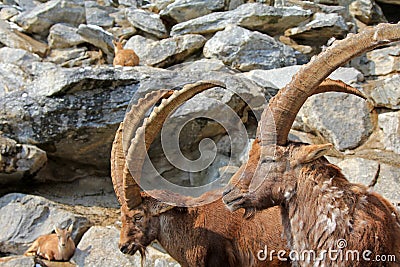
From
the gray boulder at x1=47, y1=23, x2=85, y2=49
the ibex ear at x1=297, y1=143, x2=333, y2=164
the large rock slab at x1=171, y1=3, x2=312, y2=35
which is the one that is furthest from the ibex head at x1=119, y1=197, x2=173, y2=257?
the gray boulder at x1=47, y1=23, x2=85, y2=49

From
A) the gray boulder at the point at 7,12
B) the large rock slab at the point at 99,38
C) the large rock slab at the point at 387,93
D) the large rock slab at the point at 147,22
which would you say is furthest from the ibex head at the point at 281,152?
the gray boulder at the point at 7,12

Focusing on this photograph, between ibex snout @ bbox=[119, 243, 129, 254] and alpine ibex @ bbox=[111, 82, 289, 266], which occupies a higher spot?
alpine ibex @ bbox=[111, 82, 289, 266]

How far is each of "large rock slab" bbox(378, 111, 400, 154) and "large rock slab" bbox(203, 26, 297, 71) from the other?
2518 millimetres

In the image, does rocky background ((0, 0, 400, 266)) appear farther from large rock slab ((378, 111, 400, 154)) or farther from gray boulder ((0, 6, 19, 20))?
gray boulder ((0, 6, 19, 20))

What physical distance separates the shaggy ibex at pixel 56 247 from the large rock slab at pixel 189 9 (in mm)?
6495

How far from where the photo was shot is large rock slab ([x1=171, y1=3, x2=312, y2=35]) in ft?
33.2

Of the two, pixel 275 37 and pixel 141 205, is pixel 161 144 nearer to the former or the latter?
pixel 141 205

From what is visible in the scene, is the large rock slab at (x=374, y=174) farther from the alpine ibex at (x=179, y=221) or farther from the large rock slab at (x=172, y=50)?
the large rock slab at (x=172, y=50)

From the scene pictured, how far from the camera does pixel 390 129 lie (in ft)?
23.2

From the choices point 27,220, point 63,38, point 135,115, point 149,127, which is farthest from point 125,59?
point 149,127

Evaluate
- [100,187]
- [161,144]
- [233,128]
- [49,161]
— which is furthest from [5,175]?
[233,128]

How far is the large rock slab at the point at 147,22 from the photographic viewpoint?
11.1 metres

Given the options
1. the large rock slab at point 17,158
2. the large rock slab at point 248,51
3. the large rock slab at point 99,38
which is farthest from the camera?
the large rock slab at point 99,38

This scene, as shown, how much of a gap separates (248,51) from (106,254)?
199 inches
